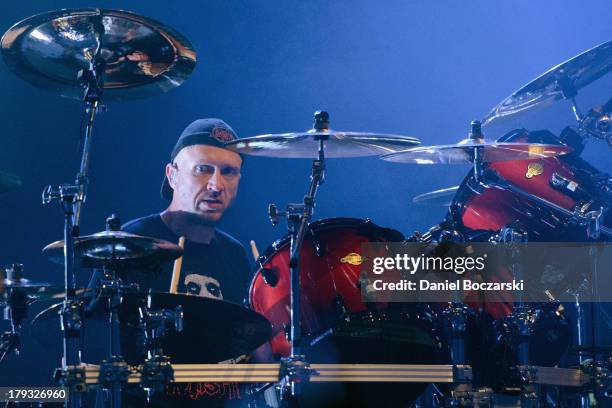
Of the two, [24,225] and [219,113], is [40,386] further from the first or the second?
[219,113]

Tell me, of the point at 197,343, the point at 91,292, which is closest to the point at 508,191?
the point at 197,343

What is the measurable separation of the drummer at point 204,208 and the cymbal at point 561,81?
59.3 inches

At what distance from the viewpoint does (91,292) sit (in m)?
3.46

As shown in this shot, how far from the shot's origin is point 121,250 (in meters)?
3.39

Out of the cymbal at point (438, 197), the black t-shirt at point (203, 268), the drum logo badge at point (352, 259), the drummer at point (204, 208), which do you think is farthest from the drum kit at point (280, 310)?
the drummer at point (204, 208)

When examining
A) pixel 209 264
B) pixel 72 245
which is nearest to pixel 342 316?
pixel 72 245

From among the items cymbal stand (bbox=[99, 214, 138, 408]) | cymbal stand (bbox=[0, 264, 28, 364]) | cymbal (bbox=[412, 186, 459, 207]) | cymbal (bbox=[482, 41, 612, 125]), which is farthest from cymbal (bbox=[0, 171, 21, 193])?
cymbal (bbox=[482, 41, 612, 125])

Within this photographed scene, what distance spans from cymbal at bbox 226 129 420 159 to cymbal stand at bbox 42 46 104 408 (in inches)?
28.9

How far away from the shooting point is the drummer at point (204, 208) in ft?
16.1

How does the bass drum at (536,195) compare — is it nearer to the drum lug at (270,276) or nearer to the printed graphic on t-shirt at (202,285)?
the drum lug at (270,276)

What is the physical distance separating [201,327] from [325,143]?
3.58ft

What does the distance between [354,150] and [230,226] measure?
1142 millimetres

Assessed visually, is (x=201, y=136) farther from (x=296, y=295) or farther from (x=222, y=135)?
(x=296, y=295)

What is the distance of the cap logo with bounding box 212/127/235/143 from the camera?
504cm
